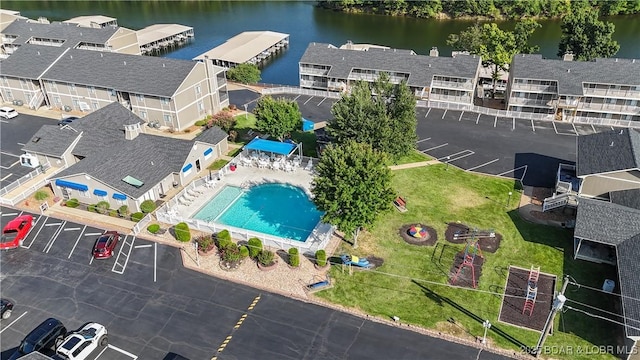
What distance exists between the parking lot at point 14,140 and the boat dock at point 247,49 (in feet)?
105

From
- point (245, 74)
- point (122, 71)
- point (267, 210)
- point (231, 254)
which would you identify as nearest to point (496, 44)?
point (245, 74)

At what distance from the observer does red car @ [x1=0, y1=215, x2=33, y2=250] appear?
40.8 m

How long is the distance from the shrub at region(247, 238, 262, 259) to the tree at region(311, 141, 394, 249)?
20.4 ft

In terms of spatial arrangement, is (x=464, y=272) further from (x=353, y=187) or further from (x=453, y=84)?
(x=453, y=84)

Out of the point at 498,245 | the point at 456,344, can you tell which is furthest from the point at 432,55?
the point at 456,344

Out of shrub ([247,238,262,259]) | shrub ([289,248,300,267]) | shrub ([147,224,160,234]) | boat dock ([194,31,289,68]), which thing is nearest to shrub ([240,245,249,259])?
shrub ([247,238,262,259])

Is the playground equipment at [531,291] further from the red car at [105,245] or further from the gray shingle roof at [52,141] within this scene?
the gray shingle roof at [52,141]

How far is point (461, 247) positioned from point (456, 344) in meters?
11.1

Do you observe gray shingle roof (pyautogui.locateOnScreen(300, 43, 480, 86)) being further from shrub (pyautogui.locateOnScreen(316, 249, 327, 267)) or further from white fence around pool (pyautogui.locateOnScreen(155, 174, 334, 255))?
shrub (pyautogui.locateOnScreen(316, 249, 327, 267))

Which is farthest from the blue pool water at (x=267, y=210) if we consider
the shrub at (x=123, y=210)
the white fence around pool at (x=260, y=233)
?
the shrub at (x=123, y=210)

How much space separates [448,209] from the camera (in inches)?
1821

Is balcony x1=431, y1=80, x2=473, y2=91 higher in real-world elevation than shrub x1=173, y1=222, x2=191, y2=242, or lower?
Answer: higher

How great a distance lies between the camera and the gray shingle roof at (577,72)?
211 feet

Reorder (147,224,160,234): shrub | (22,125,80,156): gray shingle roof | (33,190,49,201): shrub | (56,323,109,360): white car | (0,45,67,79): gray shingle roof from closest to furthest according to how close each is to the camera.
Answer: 1. (56,323,109,360): white car
2. (147,224,160,234): shrub
3. (33,190,49,201): shrub
4. (22,125,80,156): gray shingle roof
5. (0,45,67,79): gray shingle roof
